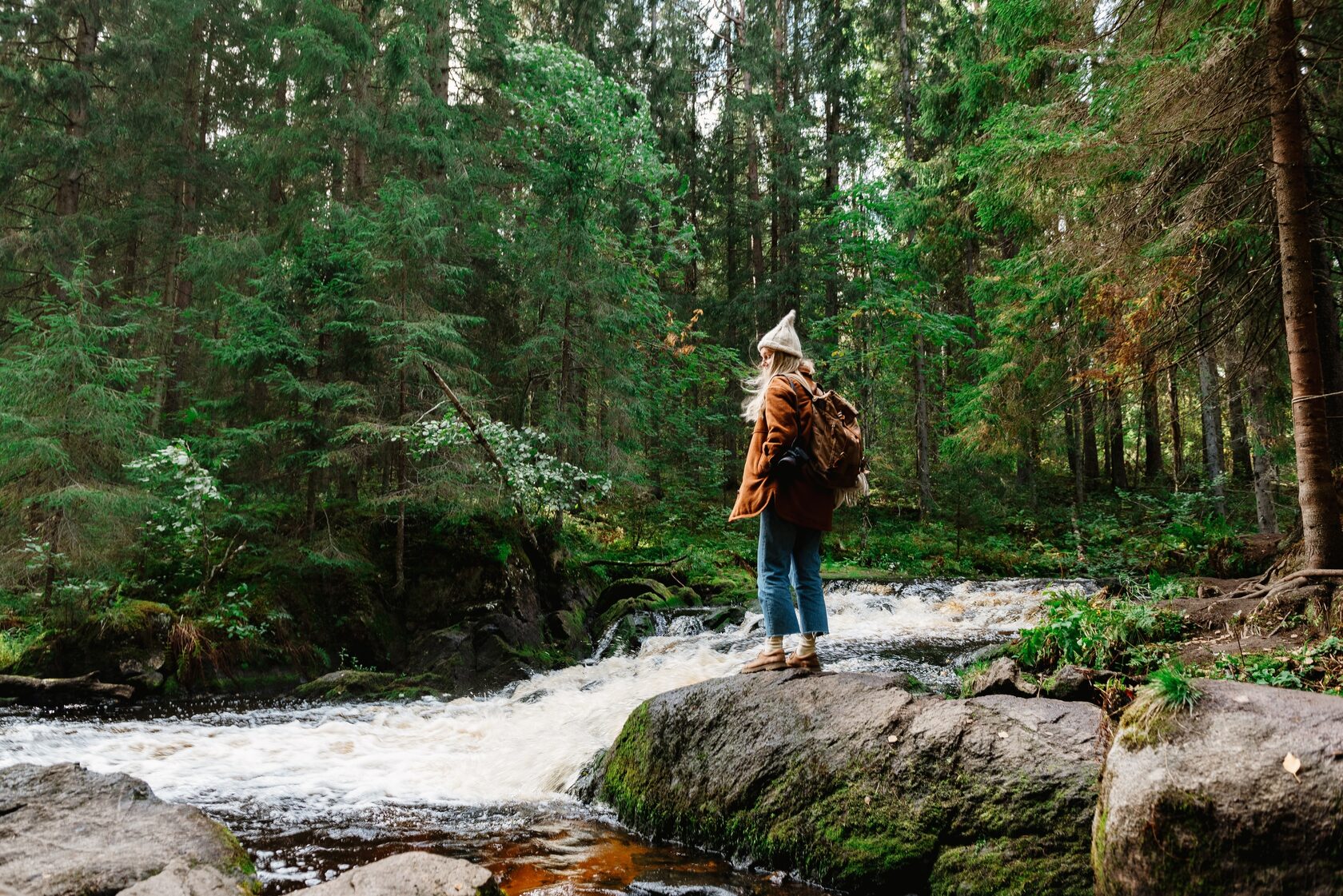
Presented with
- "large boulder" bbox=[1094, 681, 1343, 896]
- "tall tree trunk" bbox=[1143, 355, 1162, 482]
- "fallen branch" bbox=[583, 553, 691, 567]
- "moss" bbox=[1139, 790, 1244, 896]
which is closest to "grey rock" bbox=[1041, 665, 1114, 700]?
"large boulder" bbox=[1094, 681, 1343, 896]

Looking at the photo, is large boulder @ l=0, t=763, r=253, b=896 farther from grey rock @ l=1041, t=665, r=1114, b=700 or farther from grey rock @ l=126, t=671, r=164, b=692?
grey rock @ l=126, t=671, r=164, b=692

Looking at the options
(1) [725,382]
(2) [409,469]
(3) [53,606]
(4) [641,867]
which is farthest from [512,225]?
(4) [641,867]

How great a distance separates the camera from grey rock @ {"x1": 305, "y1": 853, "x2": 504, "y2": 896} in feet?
9.78

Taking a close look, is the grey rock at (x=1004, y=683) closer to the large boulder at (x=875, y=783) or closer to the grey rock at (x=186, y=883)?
the large boulder at (x=875, y=783)

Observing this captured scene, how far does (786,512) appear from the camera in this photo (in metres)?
4.85

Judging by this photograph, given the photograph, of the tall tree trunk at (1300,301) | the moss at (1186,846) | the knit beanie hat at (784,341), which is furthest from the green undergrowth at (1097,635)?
the knit beanie hat at (784,341)

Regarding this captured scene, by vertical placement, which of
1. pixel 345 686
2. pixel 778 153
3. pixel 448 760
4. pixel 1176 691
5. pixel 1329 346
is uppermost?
pixel 778 153

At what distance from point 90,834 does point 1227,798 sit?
5.00 meters

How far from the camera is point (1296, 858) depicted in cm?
252

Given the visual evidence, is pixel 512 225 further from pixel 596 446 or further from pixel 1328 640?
pixel 1328 640

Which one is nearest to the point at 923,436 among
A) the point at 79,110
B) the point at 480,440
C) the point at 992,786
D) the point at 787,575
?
the point at 480,440

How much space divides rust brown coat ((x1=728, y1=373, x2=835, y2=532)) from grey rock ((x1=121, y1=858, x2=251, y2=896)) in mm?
3251

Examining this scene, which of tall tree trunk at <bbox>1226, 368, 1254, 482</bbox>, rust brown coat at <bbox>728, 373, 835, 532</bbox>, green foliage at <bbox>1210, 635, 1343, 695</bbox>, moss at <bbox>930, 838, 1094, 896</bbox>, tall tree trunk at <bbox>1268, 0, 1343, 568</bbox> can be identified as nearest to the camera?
moss at <bbox>930, 838, 1094, 896</bbox>

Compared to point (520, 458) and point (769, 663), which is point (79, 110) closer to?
point (520, 458)
